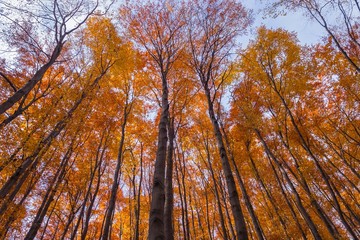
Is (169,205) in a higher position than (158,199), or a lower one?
higher

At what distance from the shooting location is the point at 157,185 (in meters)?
3.67

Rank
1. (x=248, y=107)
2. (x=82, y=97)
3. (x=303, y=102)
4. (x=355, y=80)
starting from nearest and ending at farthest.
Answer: (x=82, y=97)
(x=355, y=80)
(x=248, y=107)
(x=303, y=102)

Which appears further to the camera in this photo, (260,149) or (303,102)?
(260,149)

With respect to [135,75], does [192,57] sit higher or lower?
lower

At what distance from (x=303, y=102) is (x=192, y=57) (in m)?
7.76

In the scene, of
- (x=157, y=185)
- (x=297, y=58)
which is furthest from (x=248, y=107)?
(x=157, y=185)

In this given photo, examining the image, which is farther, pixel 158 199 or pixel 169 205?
pixel 169 205

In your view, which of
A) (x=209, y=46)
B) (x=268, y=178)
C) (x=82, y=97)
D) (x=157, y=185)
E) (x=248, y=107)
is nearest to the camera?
(x=157, y=185)

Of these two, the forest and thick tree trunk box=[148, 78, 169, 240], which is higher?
the forest

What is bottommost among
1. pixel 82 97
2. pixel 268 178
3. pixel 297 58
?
pixel 268 178

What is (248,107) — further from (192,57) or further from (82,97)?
(82,97)

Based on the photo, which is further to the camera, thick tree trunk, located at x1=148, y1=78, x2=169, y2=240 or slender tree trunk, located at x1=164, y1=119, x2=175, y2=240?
slender tree trunk, located at x1=164, y1=119, x2=175, y2=240

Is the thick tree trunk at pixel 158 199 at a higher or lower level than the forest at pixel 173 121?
lower

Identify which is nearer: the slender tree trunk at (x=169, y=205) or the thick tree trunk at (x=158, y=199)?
the thick tree trunk at (x=158, y=199)
